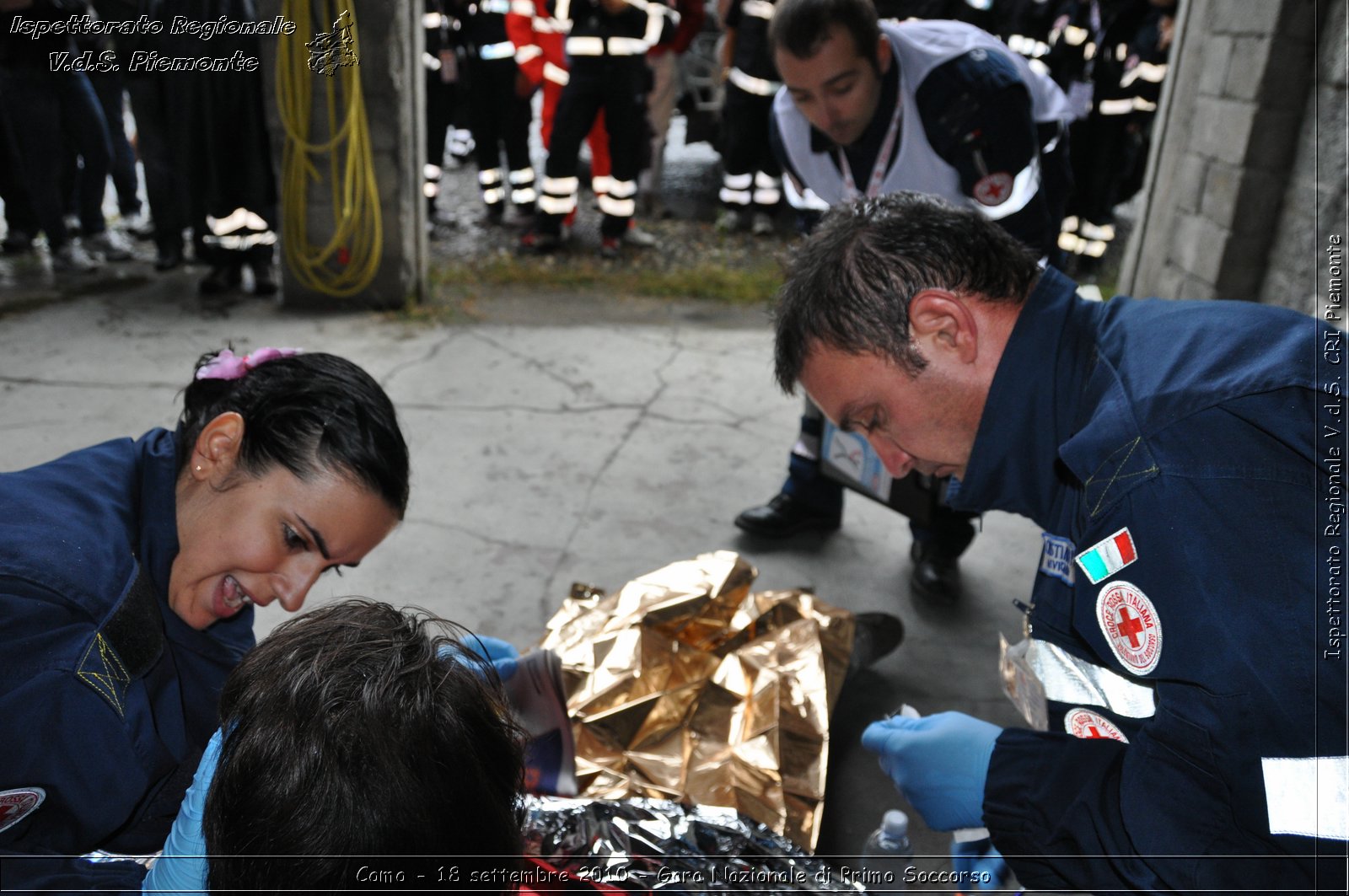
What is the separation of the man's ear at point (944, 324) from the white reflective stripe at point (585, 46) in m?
4.42

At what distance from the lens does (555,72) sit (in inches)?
220

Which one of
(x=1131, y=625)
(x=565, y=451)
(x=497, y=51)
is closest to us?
(x=1131, y=625)

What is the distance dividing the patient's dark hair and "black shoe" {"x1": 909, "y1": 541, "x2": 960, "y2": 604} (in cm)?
205

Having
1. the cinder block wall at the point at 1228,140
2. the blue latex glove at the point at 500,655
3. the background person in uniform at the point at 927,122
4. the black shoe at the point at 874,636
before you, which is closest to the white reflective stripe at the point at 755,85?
the cinder block wall at the point at 1228,140

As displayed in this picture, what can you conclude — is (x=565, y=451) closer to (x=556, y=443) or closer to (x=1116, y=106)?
(x=556, y=443)

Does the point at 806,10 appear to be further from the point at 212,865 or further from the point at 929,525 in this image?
the point at 212,865

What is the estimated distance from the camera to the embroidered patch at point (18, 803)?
42.9 inches

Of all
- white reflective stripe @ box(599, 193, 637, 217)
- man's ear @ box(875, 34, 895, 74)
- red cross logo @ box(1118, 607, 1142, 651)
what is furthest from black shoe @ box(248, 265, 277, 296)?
red cross logo @ box(1118, 607, 1142, 651)

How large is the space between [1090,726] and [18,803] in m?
1.36

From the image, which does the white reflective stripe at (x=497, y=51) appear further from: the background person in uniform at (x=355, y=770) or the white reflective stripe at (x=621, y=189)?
the background person in uniform at (x=355, y=770)

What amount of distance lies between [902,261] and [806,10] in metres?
1.44

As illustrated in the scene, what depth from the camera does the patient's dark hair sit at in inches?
32.6

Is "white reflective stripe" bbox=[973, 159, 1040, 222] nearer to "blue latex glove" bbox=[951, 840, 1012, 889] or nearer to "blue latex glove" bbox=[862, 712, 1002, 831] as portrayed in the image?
"blue latex glove" bbox=[862, 712, 1002, 831]

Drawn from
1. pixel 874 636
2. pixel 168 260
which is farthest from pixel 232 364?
pixel 168 260
